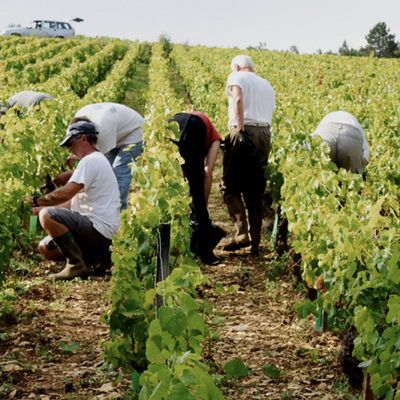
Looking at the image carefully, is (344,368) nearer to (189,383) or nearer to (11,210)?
(189,383)

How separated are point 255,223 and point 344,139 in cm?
117

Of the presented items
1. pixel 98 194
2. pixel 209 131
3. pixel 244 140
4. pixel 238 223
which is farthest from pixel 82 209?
pixel 244 140

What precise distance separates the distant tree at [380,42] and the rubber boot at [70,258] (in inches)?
2546

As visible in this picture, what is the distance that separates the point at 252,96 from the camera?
208 inches

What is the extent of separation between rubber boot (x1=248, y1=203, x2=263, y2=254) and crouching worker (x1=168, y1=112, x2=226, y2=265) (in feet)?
1.24

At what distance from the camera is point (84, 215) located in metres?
4.68

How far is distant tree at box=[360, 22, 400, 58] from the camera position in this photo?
6369cm

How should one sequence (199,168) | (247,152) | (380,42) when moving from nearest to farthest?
(199,168), (247,152), (380,42)

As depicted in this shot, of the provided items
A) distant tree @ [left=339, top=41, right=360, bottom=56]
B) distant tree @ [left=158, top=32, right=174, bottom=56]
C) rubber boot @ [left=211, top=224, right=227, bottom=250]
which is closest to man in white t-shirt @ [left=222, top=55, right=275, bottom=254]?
rubber boot @ [left=211, top=224, right=227, bottom=250]

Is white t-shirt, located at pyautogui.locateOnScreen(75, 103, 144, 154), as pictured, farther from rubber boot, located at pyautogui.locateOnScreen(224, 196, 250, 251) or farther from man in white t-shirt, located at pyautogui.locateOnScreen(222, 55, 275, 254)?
rubber boot, located at pyautogui.locateOnScreen(224, 196, 250, 251)

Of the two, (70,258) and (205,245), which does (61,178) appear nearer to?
(70,258)

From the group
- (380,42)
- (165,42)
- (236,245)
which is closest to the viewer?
(236,245)

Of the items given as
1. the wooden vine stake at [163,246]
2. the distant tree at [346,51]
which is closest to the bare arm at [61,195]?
the wooden vine stake at [163,246]

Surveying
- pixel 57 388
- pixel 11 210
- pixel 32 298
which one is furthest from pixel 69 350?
pixel 11 210
